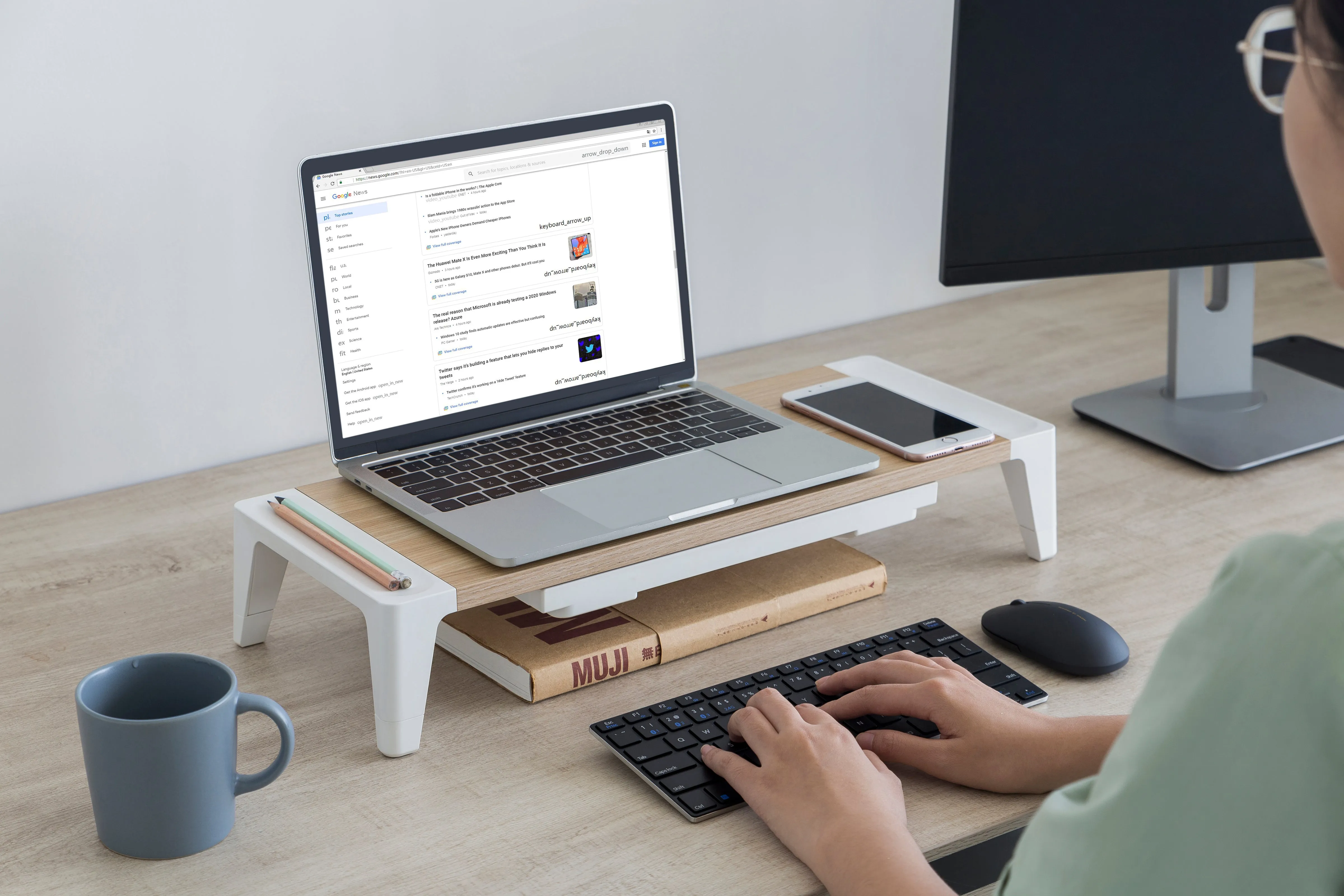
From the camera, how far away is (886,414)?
120 centimetres

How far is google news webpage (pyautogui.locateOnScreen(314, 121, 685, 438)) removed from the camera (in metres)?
1.07

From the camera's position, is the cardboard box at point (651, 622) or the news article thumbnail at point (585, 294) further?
the news article thumbnail at point (585, 294)

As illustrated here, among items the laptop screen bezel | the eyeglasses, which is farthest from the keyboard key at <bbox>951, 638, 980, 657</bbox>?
the eyeglasses

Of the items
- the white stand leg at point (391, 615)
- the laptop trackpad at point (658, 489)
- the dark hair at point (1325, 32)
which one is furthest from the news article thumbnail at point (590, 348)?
the dark hair at point (1325, 32)

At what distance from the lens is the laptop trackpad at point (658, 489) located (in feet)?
3.31

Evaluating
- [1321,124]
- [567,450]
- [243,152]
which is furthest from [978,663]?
[243,152]

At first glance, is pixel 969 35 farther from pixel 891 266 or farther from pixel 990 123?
pixel 891 266

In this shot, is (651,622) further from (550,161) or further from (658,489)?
(550,161)

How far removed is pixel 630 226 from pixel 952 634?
439mm

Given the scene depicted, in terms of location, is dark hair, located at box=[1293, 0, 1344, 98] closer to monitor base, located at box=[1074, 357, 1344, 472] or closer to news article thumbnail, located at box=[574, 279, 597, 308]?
news article thumbnail, located at box=[574, 279, 597, 308]

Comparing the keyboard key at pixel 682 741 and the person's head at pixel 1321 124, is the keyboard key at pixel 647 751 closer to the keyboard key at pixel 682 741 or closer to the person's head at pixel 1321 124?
the keyboard key at pixel 682 741

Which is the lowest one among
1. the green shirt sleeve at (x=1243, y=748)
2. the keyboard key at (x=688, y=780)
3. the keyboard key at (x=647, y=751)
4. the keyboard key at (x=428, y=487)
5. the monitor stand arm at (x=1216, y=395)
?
the keyboard key at (x=688, y=780)

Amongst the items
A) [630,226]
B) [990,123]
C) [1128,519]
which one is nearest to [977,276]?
[990,123]

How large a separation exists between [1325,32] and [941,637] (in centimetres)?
62
